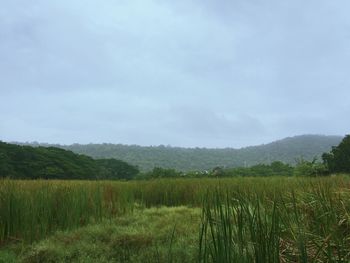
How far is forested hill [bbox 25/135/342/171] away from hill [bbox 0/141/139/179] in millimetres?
36578

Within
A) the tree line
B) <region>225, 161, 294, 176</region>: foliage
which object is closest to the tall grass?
the tree line

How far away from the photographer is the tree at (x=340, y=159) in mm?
28812

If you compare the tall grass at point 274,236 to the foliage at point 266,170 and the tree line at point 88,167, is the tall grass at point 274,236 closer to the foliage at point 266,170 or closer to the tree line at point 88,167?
the tree line at point 88,167

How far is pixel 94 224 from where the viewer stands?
31.9ft

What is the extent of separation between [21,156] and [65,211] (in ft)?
96.6

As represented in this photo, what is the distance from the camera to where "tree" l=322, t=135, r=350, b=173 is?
94.5 feet

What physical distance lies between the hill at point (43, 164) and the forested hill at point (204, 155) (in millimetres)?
36578

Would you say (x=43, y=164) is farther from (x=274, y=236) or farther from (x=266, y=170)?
(x=274, y=236)

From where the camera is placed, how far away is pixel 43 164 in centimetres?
3731

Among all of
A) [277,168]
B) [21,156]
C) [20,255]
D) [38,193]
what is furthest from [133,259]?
[277,168]

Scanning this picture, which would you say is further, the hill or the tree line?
the hill

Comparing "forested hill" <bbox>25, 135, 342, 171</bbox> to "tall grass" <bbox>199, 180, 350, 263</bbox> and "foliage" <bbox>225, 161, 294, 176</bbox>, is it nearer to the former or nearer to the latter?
"foliage" <bbox>225, 161, 294, 176</bbox>

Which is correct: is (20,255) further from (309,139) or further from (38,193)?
(309,139)

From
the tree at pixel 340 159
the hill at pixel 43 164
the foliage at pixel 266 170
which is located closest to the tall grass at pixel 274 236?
the tree at pixel 340 159
